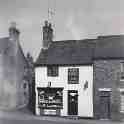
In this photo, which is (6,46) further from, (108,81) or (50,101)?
(108,81)

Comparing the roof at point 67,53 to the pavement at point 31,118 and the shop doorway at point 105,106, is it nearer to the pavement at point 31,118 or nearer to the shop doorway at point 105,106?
the shop doorway at point 105,106

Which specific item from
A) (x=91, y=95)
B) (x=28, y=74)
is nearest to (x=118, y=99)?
(x=91, y=95)

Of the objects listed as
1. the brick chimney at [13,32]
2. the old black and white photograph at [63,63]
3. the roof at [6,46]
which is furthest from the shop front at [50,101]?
the brick chimney at [13,32]

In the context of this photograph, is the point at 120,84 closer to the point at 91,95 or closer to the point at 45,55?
the point at 91,95

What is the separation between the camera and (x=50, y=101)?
59.6 inches

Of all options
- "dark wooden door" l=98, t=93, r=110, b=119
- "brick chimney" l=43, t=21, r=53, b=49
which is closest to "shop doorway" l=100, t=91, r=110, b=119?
"dark wooden door" l=98, t=93, r=110, b=119

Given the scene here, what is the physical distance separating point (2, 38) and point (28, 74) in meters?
0.38

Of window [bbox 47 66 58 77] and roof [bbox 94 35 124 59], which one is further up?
roof [bbox 94 35 124 59]

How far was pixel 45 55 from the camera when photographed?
5.08ft

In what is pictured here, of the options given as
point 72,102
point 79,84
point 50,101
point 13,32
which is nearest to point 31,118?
point 50,101

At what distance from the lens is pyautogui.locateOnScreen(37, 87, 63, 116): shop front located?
4.94ft

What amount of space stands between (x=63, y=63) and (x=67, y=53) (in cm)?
8

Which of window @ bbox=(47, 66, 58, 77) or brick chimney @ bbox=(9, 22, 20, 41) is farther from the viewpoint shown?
brick chimney @ bbox=(9, 22, 20, 41)

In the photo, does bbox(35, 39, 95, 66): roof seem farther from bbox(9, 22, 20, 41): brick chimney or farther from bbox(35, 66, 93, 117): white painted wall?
bbox(9, 22, 20, 41): brick chimney
